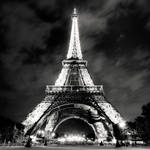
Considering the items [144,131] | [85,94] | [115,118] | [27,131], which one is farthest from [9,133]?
[144,131]

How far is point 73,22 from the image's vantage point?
58.1 meters

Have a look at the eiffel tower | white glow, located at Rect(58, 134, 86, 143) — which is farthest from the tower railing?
white glow, located at Rect(58, 134, 86, 143)

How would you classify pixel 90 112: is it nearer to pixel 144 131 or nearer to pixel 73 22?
pixel 73 22

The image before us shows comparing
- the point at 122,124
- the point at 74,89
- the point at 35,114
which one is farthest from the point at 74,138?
the point at 122,124

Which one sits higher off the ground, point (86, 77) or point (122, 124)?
point (86, 77)

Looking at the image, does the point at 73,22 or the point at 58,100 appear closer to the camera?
the point at 58,100

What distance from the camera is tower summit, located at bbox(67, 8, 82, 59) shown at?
189 feet

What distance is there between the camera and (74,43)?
2298 inches

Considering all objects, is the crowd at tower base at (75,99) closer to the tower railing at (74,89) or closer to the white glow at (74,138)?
the tower railing at (74,89)

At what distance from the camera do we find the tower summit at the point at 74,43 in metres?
57.8

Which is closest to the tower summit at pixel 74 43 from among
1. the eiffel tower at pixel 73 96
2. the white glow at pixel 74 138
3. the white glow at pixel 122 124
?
the eiffel tower at pixel 73 96

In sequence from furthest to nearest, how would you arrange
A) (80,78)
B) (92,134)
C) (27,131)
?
(92,134) → (80,78) → (27,131)

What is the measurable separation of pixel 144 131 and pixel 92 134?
175ft

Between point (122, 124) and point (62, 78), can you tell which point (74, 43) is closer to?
point (62, 78)
